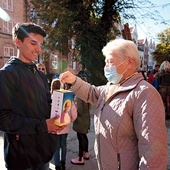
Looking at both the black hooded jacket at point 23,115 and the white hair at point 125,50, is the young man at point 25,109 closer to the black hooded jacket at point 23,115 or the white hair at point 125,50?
the black hooded jacket at point 23,115

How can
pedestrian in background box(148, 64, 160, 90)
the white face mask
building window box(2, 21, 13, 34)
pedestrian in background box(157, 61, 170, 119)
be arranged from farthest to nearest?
building window box(2, 21, 13, 34) → pedestrian in background box(148, 64, 160, 90) → pedestrian in background box(157, 61, 170, 119) → the white face mask

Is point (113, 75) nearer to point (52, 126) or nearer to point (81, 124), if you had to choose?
point (52, 126)

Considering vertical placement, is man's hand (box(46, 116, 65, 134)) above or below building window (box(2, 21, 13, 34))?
below

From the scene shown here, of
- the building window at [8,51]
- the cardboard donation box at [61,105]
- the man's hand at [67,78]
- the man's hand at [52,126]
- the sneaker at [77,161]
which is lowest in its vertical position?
the sneaker at [77,161]

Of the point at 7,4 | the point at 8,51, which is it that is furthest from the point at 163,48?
the point at 7,4

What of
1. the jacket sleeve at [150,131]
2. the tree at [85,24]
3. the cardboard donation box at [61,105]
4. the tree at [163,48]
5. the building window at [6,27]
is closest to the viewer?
the jacket sleeve at [150,131]

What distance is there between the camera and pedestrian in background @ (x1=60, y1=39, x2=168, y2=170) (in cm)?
140

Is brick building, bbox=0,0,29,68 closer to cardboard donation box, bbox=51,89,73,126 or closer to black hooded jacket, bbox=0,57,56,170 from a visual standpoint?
black hooded jacket, bbox=0,57,56,170

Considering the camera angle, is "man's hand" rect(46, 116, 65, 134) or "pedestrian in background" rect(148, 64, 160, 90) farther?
"pedestrian in background" rect(148, 64, 160, 90)

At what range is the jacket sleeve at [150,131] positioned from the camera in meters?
1.38

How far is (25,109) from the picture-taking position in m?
1.77

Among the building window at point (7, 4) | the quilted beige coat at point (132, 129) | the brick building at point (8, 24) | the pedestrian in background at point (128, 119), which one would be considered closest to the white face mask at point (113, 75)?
the pedestrian in background at point (128, 119)

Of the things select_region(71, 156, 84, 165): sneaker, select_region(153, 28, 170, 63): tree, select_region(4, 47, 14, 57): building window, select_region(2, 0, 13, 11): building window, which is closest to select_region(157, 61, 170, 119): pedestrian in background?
select_region(71, 156, 84, 165): sneaker

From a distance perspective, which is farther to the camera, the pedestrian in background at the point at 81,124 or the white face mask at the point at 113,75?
the pedestrian in background at the point at 81,124
